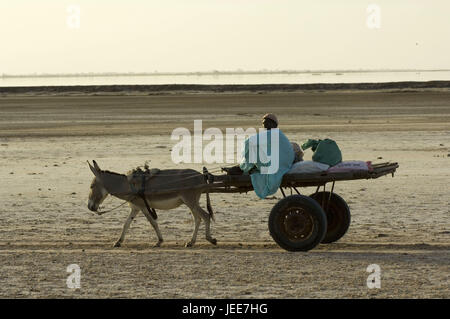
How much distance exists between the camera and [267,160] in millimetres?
14820

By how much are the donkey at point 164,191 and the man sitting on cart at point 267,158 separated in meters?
0.86

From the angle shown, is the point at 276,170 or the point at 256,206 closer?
the point at 276,170

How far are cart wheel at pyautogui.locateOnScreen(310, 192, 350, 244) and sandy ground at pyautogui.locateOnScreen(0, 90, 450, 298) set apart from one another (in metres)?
0.23

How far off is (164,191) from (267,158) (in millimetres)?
1715

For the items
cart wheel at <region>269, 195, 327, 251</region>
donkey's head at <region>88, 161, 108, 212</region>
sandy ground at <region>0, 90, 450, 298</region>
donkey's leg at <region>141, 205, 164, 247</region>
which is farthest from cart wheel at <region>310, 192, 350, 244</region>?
donkey's head at <region>88, 161, 108, 212</region>

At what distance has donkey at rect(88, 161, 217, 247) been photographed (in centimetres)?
1557

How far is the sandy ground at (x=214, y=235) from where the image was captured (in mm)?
12961

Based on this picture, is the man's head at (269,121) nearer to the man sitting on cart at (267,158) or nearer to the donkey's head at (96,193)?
the man sitting on cart at (267,158)

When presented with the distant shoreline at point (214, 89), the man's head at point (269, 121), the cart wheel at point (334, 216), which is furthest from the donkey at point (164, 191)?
the distant shoreline at point (214, 89)

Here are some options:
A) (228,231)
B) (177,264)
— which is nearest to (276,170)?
(177,264)

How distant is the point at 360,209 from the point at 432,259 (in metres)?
5.55
